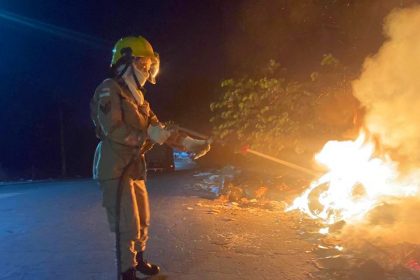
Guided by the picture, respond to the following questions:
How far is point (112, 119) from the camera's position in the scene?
12.6 ft

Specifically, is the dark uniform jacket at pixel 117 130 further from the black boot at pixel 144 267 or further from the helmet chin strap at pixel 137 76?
the black boot at pixel 144 267

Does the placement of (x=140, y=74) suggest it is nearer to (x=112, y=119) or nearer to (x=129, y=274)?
(x=112, y=119)

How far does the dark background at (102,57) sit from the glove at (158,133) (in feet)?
20.3

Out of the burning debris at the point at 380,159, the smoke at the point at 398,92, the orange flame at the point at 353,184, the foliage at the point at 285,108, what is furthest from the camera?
the foliage at the point at 285,108

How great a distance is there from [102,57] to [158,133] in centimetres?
1414

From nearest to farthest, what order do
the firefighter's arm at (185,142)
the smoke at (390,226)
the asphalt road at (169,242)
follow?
the firefighter's arm at (185,142)
the asphalt road at (169,242)
the smoke at (390,226)

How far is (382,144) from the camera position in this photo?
7453 millimetres

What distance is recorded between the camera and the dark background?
9.81 metres

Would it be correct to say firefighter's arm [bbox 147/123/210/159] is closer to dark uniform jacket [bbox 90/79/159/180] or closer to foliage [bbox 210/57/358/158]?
dark uniform jacket [bbox 90/79/159/180]

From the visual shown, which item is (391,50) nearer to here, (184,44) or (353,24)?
(353,24)

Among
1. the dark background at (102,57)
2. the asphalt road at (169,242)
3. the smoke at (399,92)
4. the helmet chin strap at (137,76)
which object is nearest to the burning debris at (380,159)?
the smoke at (399,92)

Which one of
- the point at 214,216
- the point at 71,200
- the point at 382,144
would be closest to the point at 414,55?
the point at 382,144

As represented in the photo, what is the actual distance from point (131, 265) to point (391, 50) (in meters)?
5.98

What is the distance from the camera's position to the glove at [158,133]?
386 centimetres
